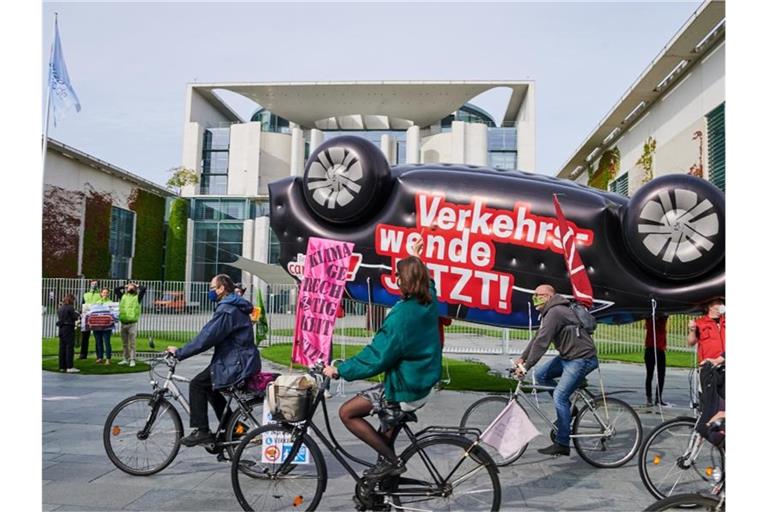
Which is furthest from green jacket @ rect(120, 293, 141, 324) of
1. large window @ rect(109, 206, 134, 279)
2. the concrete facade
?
large window @ rect(109, 206, 134, 279)

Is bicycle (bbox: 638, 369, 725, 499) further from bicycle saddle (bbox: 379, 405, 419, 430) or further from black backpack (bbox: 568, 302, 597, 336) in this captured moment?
bicycle saddle (bbox: 379, 405, 419, 430)

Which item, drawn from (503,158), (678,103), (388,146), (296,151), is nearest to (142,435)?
(678,103)

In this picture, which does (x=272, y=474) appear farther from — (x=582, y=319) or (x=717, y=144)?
(x=717, y=144)

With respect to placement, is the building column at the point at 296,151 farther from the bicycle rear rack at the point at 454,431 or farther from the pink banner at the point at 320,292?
the bicycle rear rack at the point at 454,431

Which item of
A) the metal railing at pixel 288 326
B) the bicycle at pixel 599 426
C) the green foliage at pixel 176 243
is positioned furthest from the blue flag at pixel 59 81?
the green foliage at pixel 176 243

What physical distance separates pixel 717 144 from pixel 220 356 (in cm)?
1933

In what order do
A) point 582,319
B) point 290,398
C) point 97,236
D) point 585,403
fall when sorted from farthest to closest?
point 97,236, point 585,403, point 582,319, point 290,398

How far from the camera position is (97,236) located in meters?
38.6

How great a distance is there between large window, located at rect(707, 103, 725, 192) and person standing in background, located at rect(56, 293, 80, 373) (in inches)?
725

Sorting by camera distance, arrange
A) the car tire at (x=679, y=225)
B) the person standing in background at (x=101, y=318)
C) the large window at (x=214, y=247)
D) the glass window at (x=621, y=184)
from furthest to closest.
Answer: the large window at (x=214, y=247), the glass window at (x=621, y=184), the person standing in background at (x=101, y=318), the car tire at (x=679, y=225)

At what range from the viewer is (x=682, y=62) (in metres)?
22.7

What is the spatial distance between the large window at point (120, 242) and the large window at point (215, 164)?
11684mm

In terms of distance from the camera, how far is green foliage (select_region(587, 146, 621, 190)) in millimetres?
32219

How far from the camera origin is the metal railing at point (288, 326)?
19562 millimetres
